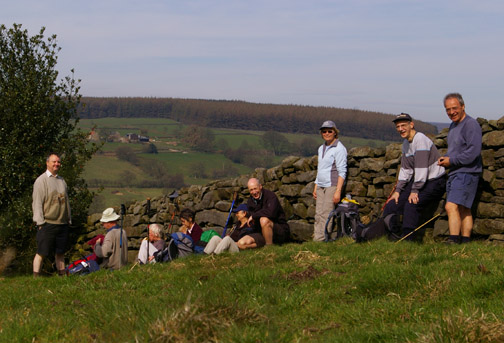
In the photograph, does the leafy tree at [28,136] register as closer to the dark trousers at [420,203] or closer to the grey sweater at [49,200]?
the grey sweater at [49,200]

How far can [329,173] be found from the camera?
9.70 m

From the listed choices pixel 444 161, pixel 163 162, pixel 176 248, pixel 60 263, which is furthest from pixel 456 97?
Answer: pixel 163 162

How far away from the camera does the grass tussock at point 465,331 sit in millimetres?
3648

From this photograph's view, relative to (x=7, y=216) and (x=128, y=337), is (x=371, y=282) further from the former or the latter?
(x=7, y=216)

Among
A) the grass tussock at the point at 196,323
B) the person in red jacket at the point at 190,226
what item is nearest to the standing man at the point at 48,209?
the person in red jacket at the point at 190,226

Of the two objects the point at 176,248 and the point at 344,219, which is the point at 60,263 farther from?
the point at 344,219

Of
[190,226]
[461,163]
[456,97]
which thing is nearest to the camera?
[461,163]

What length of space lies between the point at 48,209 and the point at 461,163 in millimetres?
6480

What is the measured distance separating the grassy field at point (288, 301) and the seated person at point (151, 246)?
1556mm

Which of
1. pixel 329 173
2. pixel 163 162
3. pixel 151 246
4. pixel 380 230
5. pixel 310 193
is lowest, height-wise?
pixel 163 162

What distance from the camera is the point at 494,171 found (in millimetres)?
8195

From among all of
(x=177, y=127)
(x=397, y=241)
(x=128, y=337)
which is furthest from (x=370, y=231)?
(x=177, y=127)

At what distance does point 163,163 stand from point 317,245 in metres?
55.8

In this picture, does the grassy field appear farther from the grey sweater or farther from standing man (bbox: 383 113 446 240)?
the grey sweater
